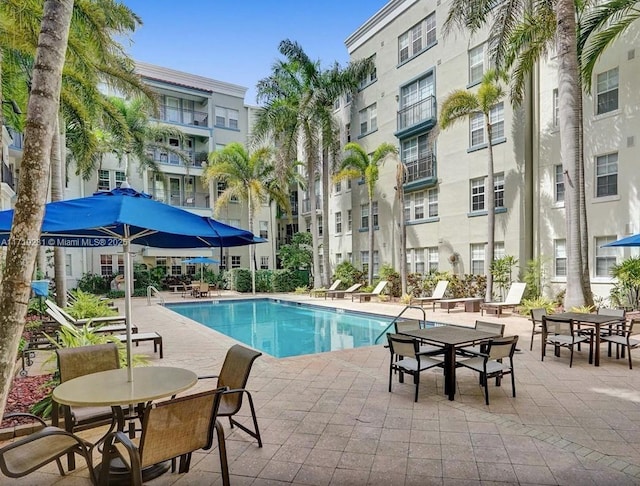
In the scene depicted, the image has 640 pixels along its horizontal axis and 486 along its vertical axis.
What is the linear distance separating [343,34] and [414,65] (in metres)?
7.30

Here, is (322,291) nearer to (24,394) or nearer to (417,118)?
(417,118)

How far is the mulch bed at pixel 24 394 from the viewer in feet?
16.7

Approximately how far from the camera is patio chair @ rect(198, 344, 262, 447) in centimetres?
426

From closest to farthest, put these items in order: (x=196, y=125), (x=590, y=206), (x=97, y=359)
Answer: (x=97, y=359) → (x=590, y=206) → (x=196, y=125)

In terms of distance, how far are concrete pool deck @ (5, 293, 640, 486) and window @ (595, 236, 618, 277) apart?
8.07 meters

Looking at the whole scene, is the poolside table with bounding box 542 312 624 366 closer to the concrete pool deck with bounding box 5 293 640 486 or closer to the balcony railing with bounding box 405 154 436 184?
the concrete pool deck with bounding box 5 293 640 486

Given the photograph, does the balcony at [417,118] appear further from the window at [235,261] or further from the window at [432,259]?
the window at [235,261]

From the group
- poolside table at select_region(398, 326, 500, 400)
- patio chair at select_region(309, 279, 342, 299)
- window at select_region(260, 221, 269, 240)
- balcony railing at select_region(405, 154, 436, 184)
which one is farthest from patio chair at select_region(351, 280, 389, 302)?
window at select_region(260, 221, 269, 240)

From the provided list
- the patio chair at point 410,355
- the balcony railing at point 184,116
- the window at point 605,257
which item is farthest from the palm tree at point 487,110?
the balcony railing at point 184,116

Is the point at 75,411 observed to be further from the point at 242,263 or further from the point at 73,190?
the point at 242,263

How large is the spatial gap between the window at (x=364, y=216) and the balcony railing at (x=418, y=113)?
17.1ft

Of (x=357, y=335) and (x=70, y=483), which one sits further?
(x=357, y=335)

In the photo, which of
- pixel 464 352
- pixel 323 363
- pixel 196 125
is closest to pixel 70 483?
pixel 323 363

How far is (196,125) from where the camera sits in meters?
31.1
